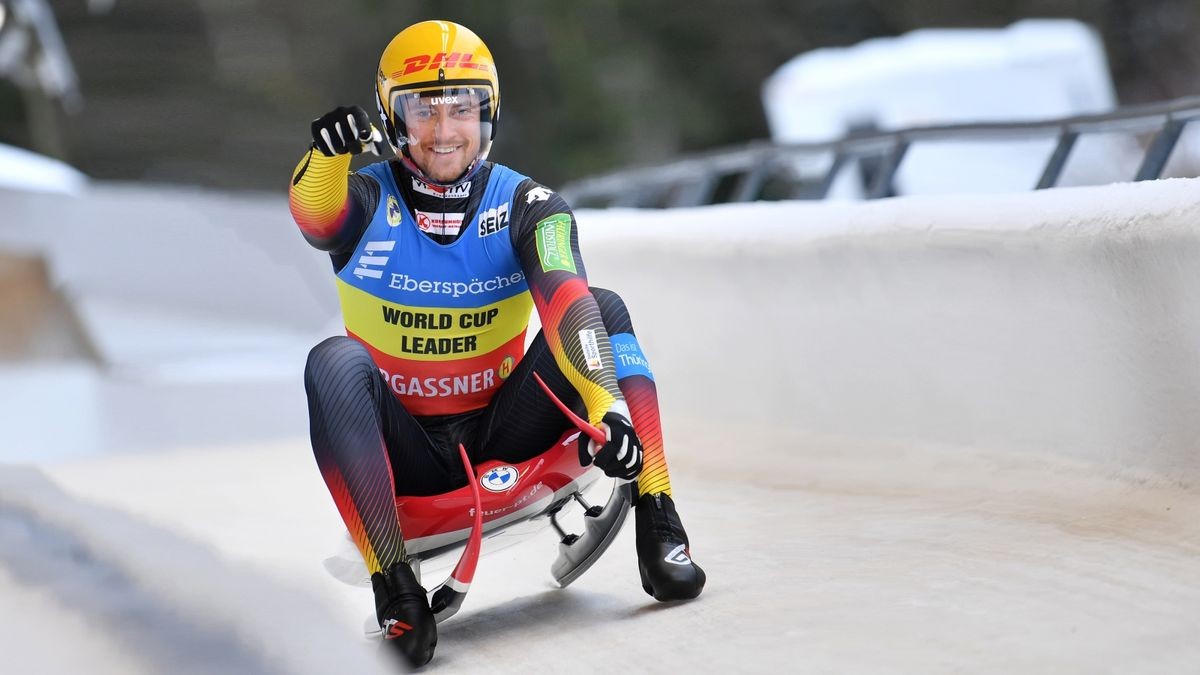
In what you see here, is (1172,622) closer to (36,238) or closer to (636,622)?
(636,622)

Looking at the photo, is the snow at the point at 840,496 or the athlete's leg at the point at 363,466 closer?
the snow at the point at 840,496

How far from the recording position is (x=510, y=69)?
30.2m

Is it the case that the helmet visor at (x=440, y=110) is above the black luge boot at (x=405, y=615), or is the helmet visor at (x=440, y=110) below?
above

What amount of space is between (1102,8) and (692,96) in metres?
8.22

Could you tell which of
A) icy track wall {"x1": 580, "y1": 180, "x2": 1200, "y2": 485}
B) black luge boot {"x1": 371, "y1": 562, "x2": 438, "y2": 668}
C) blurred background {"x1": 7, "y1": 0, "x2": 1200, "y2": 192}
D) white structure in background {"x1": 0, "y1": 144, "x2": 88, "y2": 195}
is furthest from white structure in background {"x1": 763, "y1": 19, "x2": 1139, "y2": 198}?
black luge boot {"x1": 371, "y1": 562, "x2": 438, "y2": 668}

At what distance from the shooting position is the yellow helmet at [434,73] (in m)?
3.80

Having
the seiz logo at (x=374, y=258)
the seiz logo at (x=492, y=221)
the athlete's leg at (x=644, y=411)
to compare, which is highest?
the seiz logo at (x=492, y=221)

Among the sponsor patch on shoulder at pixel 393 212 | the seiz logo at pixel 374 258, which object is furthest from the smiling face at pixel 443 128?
the seiz logo at pixel 374 258

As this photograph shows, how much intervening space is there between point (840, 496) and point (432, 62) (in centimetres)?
226

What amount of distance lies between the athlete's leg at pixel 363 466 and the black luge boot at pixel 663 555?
0.54 meters

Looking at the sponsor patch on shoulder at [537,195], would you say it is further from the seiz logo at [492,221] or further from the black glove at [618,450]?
the black glove at [618,450]

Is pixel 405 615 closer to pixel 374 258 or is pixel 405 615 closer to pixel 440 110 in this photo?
pixel 374 258

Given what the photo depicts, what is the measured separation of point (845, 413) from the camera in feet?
19.8

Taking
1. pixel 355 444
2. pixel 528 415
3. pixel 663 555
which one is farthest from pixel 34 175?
pixel 663 555
